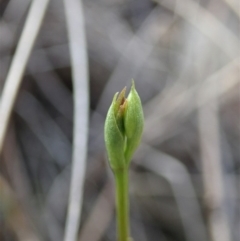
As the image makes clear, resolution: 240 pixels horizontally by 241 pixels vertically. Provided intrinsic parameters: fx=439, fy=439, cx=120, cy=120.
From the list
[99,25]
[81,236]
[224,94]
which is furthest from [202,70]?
[81,236]

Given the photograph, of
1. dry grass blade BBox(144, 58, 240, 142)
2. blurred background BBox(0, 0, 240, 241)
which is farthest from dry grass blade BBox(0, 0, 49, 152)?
dry grass blade BBox(144, 58, 240, 142)

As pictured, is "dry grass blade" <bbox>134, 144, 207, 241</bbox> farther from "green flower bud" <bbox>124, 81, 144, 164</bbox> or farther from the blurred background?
"green flower bud" <bbox>124, 81, 144, 164</bbox>

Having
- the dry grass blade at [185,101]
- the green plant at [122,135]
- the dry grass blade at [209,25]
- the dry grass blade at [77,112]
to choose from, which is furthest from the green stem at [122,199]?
the dry grass blade at [209,25]

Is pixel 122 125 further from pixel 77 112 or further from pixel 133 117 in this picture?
pixel 77 112

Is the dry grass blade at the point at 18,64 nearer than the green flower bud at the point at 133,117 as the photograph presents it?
No

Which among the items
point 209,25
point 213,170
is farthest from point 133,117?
point 209,25

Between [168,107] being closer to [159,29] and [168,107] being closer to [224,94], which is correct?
[224,94]

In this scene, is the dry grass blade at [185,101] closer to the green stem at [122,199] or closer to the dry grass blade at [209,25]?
the dry grass blade at [209,25]

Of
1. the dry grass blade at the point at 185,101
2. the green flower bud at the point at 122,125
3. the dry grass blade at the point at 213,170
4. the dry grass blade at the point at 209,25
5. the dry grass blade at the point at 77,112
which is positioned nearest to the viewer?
the green flower bud at the point at 122,125
